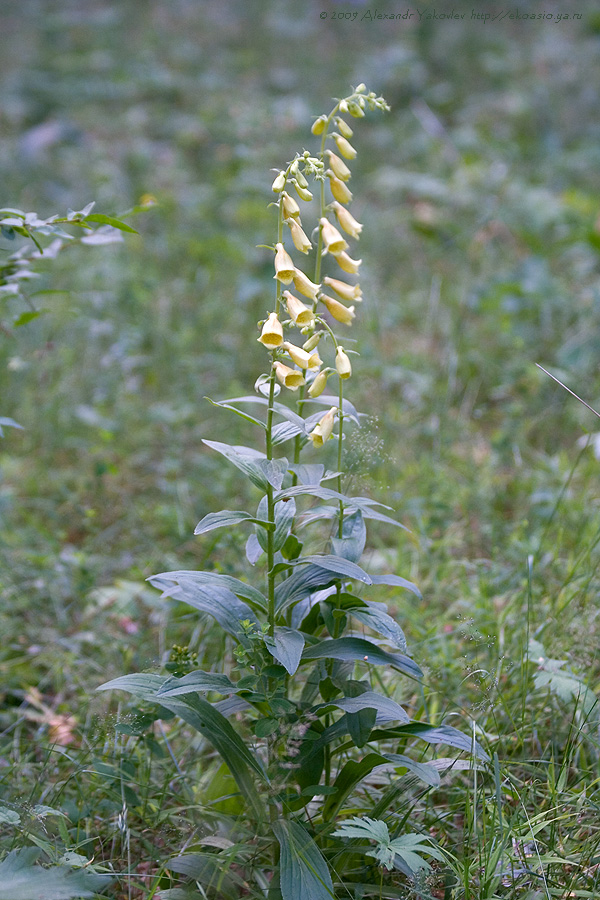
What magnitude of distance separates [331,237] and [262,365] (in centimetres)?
209

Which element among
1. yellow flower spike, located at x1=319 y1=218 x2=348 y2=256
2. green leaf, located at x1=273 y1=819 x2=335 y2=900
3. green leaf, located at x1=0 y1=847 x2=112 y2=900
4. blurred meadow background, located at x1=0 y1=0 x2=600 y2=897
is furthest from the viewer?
blurred meadow background, located at x1=0 y1=0 x2=600 y2=897

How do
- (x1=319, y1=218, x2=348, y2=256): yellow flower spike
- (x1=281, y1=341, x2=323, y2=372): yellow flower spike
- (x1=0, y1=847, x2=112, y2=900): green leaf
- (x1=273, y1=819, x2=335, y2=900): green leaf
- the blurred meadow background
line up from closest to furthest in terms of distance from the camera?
(x1=0, y1=847, x2=112, y2=900): green leaf < (x1=273, y1=819, x2=335, y2=900): green leaf < (x1=281, y1=341, x2=323, y2=372): yellow flower spike < (x1=319, y1=218, x2=348, y2=256): yellow flower spike < the blurred meadow background

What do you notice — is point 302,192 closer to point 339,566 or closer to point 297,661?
point 339,566

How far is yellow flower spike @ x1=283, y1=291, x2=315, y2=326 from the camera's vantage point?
1.41 meters

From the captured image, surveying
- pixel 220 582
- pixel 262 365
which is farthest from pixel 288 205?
pixel 262 365

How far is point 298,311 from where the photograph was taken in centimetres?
141

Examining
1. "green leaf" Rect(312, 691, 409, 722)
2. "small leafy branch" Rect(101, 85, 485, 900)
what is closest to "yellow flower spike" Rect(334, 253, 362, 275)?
"small leafy branch" Rect(101, 85, 485, 900)

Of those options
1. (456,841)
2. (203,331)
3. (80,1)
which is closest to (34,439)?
(203,331)

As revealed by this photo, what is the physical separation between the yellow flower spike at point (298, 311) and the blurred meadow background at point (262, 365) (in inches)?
20.4

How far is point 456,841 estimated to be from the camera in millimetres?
1549

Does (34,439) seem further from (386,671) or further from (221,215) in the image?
(221,215)

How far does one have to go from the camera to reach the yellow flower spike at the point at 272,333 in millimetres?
1396

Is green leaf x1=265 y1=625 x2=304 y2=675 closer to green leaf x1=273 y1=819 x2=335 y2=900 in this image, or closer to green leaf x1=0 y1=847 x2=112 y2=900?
green leaf x1=273 y1=819 x2=335 y2=900

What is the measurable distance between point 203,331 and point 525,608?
236cm
